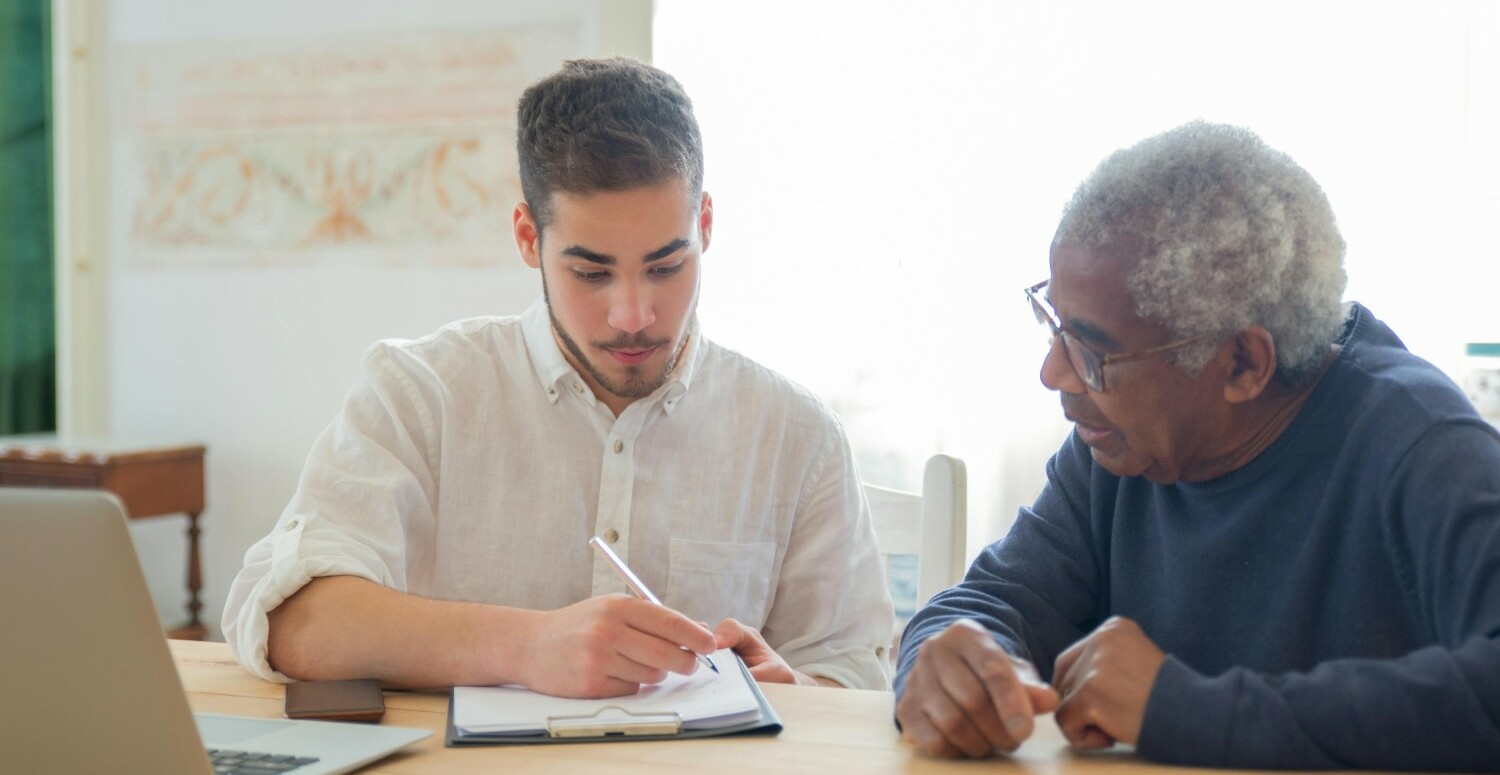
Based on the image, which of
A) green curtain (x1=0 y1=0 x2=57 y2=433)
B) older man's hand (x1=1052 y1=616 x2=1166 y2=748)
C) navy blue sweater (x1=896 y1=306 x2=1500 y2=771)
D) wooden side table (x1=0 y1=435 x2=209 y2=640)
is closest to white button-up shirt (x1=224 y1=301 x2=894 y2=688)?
navy blue sweater (x1=896 y1=306 x2=1500 y2=771)

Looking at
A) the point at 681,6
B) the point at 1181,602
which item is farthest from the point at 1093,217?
the point at 681,6

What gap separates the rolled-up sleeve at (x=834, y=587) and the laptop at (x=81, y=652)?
91 centimetres

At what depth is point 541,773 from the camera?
965mm

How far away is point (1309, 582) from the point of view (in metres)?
1.18

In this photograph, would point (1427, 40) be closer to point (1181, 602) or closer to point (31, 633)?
point (1181, 602)

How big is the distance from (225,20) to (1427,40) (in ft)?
10.6

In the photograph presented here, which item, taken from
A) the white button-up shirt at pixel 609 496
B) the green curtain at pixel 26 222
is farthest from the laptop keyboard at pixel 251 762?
the green curtain at pixel 26 222

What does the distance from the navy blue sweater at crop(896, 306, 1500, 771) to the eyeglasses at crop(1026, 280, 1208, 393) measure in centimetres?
15

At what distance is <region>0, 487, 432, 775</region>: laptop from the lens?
0.78 m

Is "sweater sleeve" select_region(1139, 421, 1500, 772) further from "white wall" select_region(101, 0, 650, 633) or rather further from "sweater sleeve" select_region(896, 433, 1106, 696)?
"white wall" select_region(101, 0, 650, 633)

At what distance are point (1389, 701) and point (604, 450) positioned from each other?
38.3 inches

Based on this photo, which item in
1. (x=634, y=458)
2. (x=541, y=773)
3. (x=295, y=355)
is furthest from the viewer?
(x=295, y=355)

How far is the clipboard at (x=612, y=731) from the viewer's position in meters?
1.05

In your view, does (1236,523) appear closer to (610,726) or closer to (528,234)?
(610,726)
